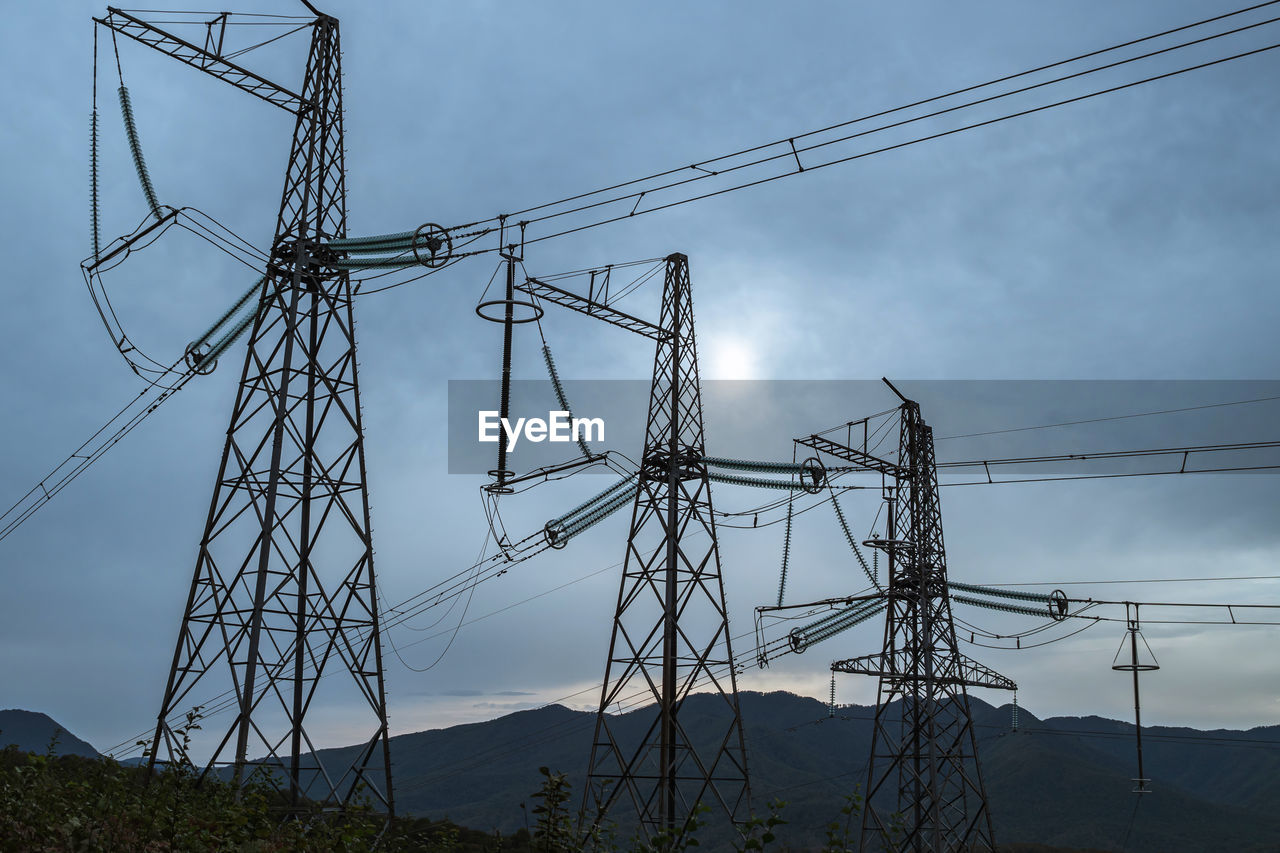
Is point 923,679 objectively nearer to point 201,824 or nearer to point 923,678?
point 923,678

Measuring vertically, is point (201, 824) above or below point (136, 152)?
below

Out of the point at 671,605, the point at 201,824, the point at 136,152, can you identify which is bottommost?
the point at 201,824

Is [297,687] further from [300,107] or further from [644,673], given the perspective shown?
[300,107]

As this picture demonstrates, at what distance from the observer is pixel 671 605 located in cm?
2669

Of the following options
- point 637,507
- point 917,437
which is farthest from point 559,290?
point 917,437

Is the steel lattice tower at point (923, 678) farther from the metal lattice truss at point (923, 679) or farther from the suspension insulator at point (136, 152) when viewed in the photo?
the suspension insulator at point (136, 152)

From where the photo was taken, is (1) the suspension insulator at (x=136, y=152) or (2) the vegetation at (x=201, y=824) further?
(1) the suspension insulator at (x=136, y=152)

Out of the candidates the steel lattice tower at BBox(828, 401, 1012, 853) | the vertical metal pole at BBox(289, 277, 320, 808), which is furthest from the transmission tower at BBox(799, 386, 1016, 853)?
the vertical metal pole at BBox(289, 277, 320, 808)

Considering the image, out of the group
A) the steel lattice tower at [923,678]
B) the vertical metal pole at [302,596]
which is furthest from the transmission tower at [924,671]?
the vertical metal pole at [302,596]

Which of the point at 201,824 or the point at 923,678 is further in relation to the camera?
the point at 923,678

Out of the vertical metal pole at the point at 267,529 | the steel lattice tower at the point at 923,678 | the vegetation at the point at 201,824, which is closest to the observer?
the vegetation at the point at 201,824

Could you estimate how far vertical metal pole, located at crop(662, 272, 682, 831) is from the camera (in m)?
25.0

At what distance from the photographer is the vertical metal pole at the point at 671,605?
2502cm

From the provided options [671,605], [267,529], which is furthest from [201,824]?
[671,605]
